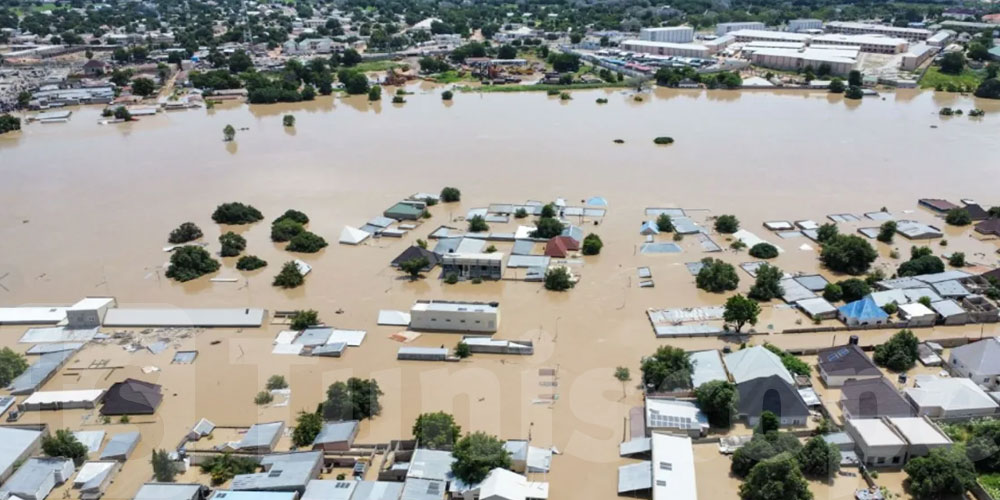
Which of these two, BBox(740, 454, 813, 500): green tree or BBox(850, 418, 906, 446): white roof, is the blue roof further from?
BBox(740, 454, 813, 500): green tree

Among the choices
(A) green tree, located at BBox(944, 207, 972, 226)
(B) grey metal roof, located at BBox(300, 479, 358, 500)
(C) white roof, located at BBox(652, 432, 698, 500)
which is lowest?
(A) green tree, located at BBox(944, 207, 972, 226)

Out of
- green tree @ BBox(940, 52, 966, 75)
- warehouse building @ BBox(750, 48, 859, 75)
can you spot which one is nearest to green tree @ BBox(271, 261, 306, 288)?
warehouse building @ BBox(750, 48, 859, 75)

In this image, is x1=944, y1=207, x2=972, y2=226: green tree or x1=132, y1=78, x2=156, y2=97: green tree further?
x1=132, y1=78, x2=156, y2=97: green tree

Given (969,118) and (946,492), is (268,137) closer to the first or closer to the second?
(946,492)

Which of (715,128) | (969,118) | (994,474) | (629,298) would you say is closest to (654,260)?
(629,298)

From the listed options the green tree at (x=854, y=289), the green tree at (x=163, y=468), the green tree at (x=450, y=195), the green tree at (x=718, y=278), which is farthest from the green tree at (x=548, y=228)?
the green tree at (x=163, y=468)

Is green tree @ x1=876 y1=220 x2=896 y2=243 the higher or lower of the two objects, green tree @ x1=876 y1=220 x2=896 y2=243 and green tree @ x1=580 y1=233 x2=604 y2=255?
the lower

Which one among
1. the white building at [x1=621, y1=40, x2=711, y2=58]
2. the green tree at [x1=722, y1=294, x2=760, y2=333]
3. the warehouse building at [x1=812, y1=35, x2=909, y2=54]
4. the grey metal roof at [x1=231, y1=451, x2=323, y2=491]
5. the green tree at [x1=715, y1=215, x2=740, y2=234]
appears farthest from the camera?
the white building at [x1=621, y1=40, x2=711, y2=58]
